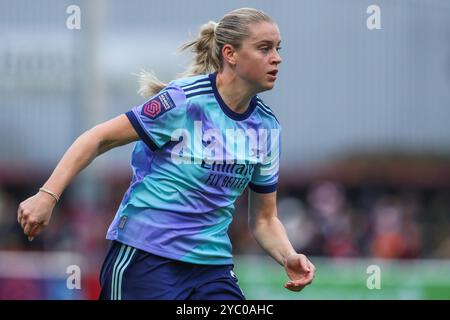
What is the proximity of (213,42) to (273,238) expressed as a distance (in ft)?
3.14

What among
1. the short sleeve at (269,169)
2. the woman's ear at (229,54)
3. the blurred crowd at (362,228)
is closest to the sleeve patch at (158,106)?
the woman's ear at (229,54)

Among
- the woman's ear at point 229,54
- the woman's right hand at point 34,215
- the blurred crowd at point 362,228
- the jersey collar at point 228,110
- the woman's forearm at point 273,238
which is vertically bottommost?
the blurred crowd at point 362,228

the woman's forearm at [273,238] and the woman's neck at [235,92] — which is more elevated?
A: the woman's neck at [235,92]

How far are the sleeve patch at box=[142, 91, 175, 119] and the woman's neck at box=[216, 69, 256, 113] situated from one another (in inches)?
10.1

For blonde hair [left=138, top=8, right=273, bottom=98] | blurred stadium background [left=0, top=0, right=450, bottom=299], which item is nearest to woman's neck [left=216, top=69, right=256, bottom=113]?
blonde hair [left=138, top=8, right=273, bottom=98]

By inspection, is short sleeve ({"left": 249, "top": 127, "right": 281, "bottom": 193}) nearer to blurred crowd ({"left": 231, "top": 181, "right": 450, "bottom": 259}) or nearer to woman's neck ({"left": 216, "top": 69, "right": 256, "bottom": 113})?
woman's neck ({"left": 216, "top": 69, "right": 256, "bottom": 113})

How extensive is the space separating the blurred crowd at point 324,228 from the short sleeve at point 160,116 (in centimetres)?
820

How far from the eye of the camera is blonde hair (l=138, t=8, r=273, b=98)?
16.6 ft

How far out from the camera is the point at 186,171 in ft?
16.4

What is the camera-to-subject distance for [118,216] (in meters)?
5.11

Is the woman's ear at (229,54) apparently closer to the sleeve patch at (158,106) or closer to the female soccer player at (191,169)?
the female soccer player at (191,169)

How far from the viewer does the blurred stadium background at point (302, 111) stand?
14.7 meters
